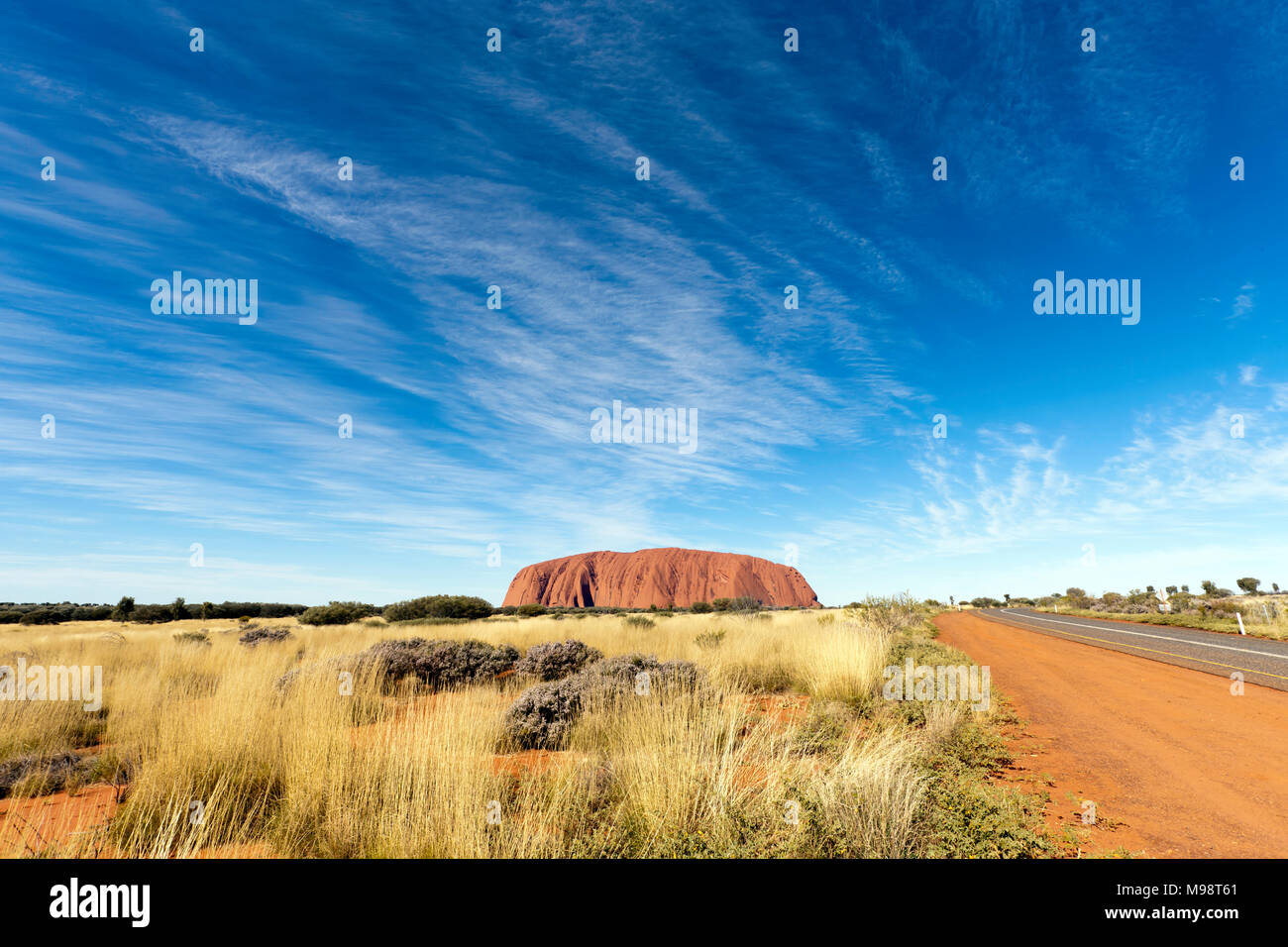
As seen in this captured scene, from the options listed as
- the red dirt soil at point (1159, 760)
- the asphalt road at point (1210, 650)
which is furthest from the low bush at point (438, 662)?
the asphalt road at point (1210, 650)

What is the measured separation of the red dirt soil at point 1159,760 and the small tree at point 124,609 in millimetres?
49336

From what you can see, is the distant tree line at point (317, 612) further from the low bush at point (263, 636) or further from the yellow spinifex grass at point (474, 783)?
the yellow spinifex grass at point (474, 783)

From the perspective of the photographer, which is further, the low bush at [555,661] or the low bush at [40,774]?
the low bush at [555,661]

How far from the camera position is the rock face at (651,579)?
143125 mm

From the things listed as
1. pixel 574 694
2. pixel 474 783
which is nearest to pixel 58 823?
pixel 474 783

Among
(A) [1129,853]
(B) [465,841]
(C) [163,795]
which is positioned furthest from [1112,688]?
(C) [163,795]

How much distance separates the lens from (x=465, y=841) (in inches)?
144

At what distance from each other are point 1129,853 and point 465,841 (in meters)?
4.79

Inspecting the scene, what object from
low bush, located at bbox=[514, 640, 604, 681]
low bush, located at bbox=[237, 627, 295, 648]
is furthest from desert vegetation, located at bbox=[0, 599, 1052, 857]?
low bush, located at bbox=[237, 627, 295, 648]

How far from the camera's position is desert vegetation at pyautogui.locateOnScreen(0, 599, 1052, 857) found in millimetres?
3967

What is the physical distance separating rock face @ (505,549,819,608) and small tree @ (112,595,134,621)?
335ft

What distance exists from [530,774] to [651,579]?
140369mm
